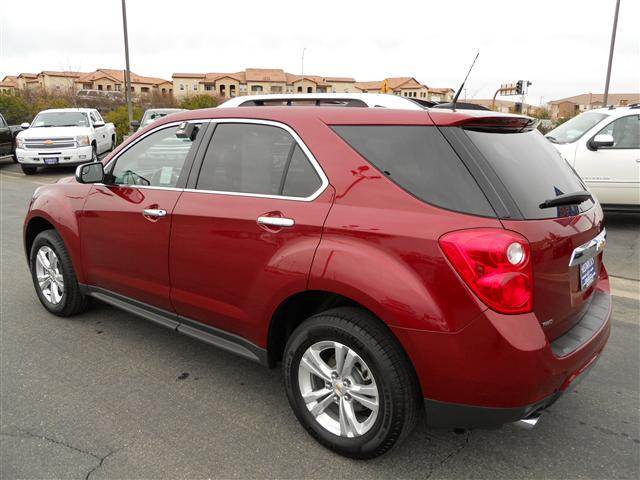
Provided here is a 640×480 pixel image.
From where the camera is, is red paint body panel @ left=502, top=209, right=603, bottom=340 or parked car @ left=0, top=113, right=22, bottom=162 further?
parked car @ left=0, top=113, right=22, bottom=162

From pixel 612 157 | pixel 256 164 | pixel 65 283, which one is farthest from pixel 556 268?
pixel 612 157

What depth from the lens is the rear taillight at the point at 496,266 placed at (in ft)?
6.66

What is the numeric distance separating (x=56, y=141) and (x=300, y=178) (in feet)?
45.9

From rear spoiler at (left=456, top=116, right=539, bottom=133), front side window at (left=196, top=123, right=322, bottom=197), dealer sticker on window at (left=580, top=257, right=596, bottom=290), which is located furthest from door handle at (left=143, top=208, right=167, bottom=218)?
dealer sticker on window at (left=580, top=257, right=596, bottom=290)

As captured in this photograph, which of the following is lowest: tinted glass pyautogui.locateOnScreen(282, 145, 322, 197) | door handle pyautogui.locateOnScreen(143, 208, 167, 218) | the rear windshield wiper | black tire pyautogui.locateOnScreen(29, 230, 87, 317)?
black tire pyautogui.locateOnScreen(29, 230, 87, 317)

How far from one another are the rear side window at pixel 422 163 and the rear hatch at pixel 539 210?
5 centimetres

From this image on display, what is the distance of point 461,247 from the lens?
206cm

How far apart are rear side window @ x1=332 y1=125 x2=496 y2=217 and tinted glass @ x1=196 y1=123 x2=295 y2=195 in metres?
0.43

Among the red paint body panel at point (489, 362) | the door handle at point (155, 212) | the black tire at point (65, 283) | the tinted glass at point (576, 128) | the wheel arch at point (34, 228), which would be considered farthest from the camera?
the tinted glass at point (576, 128)

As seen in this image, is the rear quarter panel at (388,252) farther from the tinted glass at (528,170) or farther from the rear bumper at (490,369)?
the tinted glass at (528,170)

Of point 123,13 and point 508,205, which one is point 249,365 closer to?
point 508,205

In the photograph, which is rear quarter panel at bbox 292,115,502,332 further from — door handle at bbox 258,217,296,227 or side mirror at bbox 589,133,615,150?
side mirror at bbox 589,133,615,150

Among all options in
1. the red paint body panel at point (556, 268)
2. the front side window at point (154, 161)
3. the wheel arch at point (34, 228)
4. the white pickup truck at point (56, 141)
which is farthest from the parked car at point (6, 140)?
the red paint body panel at point (556, 268)

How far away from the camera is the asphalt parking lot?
242 centimetres
